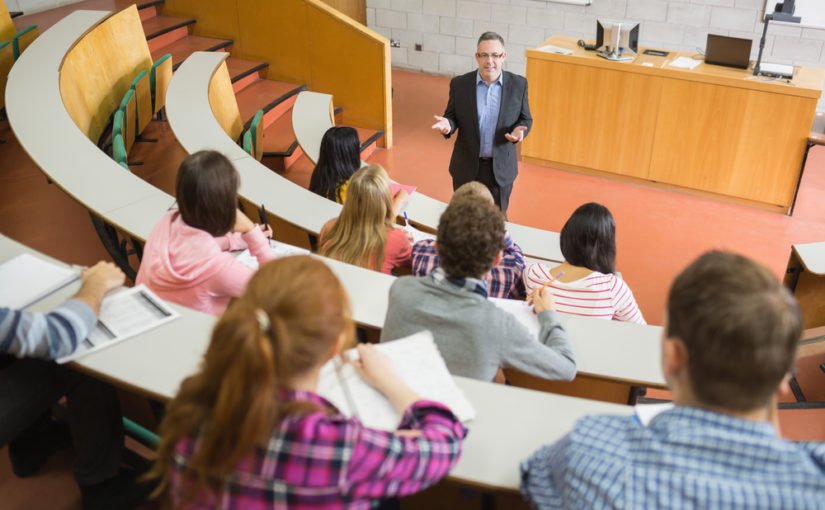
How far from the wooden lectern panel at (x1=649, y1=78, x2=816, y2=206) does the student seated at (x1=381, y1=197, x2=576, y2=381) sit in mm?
4335

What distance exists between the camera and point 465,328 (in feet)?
5.58

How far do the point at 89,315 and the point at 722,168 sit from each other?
5.15 meters

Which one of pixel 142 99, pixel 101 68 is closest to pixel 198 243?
pixel 142 99

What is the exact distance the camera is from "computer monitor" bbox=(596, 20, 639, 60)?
5668 mm

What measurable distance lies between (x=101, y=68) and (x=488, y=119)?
291cm

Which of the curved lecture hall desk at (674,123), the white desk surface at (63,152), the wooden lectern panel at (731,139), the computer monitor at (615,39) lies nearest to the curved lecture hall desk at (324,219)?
the white desk surface at (63,152)

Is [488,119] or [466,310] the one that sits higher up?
[466,310]

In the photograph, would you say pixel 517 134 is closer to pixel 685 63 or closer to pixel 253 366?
pixel 685 63

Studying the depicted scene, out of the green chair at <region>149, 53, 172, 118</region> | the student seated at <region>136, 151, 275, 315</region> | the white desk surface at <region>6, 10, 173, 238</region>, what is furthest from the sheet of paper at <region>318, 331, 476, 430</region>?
the green chair at <region>149, 53, 172, 118</region>

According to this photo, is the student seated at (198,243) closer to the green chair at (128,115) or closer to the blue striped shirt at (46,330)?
the blue striped shirt at (46,330)

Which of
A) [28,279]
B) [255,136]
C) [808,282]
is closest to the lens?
[28,279]

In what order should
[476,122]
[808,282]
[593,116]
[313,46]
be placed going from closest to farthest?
[808,282] < [476,122] < [593,116] < [313,46]

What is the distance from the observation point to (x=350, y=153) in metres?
3.60

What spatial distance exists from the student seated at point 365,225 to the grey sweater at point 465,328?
926 mm
